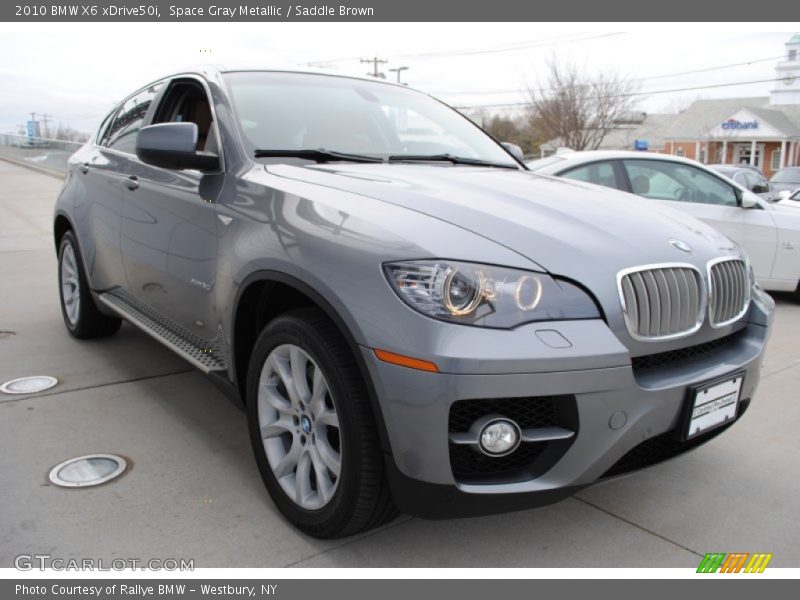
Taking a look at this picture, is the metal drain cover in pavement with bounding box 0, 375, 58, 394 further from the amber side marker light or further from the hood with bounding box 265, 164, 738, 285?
the amber side marker light

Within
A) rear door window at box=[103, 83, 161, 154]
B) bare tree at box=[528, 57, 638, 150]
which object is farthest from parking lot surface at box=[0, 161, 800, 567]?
bare tree at box=[528, 57, 638, 150]

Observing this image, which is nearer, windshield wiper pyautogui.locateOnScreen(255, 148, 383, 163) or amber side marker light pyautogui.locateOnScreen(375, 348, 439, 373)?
amber side marker light pyautogui.locateOnScreen(375, 348, 439, 373)

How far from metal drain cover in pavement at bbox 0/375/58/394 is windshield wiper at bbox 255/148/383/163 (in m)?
2.18

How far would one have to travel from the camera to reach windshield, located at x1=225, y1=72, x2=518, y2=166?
3.34m

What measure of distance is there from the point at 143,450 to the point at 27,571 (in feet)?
3.26

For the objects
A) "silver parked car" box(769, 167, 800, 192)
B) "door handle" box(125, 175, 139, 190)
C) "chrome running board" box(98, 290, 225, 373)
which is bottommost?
"silver parked car" box(769, 167, 800, 192)

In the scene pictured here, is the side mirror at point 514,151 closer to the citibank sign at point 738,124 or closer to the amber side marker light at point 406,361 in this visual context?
the amber side marker light at point 406,361

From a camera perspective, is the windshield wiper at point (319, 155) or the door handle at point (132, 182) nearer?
the windshield wiper at point (319, 155)

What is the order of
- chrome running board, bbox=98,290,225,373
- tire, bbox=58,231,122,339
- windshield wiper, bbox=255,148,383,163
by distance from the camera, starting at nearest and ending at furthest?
windshield wiper, bbox=255,148,383,163 < chrome running board, bbox=98,290,225,373 < tire, bbox=58,231,122,339

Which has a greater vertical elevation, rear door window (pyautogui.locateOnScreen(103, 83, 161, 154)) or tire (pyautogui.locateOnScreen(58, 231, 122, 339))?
rear door window (pyautogui.locateOnScreen(103, 83, 161, 154))

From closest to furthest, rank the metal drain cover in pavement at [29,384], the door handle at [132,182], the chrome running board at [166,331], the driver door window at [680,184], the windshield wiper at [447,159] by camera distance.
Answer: the chrome running board at [166,331]
the windshield wiper at [447,159]
the door handle at [132,182]
the metal drain cover in pavement at [29,384]
the driver door window at [680,184]

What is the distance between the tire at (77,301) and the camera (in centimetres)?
499

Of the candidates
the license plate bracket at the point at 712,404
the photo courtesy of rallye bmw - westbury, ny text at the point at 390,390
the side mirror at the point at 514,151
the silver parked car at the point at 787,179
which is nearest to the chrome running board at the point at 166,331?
the photo courtesy of rallye bmw - westbury, ny text at the point at 390,390

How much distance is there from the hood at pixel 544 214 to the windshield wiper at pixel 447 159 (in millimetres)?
180
